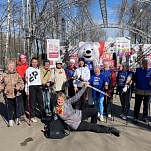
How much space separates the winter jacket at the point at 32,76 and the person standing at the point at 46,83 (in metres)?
0.19

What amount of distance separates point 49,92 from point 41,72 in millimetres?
663

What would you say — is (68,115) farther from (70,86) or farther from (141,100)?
(141,100)

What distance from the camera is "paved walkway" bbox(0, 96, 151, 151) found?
395cm

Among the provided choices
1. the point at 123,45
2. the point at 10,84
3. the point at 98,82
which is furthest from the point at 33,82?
the point at 123,45

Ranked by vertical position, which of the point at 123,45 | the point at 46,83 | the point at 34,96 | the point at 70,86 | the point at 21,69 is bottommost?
the point at 34,96

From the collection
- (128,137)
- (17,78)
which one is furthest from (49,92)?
(128,137)

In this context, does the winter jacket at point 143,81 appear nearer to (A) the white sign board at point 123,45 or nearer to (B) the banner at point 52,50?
(B) the banner at point 52,50

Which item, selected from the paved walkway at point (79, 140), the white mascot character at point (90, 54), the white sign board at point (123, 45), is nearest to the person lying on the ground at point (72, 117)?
the paved walkway at point (79, 140)

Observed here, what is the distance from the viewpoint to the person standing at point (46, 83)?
18.6ft

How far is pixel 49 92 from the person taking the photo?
6.02 m

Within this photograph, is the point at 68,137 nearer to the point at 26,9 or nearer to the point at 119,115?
the point at 119,115

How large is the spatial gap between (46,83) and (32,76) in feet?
1.44

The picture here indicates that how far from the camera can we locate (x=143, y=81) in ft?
16.9

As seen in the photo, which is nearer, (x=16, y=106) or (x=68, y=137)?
(x=68, y=137)
